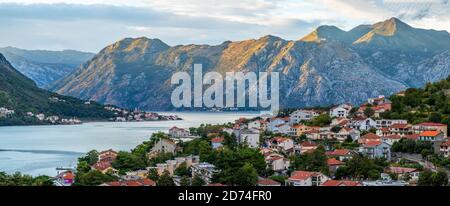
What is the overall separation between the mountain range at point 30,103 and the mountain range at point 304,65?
690 inches

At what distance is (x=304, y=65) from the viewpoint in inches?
2482

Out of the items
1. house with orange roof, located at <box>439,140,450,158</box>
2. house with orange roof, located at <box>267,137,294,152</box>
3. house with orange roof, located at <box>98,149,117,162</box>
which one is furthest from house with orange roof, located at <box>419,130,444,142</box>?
house with orange roof, located at <box>98,149,117,162</box>

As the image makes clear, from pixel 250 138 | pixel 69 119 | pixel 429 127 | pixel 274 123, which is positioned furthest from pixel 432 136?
pixel 69 119

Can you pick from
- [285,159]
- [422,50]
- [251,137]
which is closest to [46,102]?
[251,137]

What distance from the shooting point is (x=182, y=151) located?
11.0 metres

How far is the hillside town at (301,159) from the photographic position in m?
7.11

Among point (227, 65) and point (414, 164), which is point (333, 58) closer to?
point (227, 65)

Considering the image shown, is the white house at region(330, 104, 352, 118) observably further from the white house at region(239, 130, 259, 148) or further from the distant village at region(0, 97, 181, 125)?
the distant village at region(0, 97, 181, 125)

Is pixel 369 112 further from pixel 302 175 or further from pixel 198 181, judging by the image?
pixel 198 181

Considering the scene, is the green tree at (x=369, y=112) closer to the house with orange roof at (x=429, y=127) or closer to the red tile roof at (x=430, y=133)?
the house with orange roof at (x=429, y=127)

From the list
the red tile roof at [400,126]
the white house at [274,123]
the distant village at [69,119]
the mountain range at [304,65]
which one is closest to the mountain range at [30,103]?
the distant village at [69,119]

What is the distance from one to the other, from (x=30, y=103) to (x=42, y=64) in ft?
190
